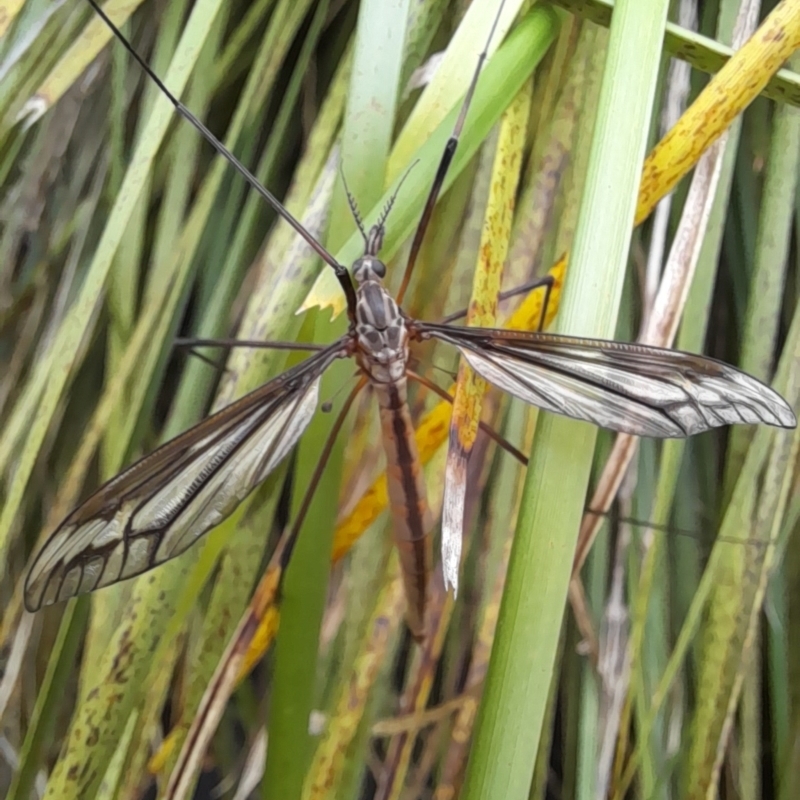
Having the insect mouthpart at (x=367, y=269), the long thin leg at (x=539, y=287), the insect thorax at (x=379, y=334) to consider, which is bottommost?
the insect thorax at (x=379, y=334)

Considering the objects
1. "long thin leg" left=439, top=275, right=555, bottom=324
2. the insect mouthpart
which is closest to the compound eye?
the insect mouthpart

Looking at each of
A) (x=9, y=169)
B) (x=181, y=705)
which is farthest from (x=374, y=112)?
(x=181, y=705)

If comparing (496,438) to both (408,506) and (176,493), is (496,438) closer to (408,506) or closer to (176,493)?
(408,506)

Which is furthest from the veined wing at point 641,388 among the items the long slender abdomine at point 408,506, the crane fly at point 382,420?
→ the long slender abdomine at point 408,506

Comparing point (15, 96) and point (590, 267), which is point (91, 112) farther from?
point (590, 267)

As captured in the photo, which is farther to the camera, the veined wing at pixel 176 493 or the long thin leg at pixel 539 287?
the long thin leg at pixel 539 287

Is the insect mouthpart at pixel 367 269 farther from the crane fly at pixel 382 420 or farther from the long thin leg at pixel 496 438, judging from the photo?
the long thin leg at pixel 496 438

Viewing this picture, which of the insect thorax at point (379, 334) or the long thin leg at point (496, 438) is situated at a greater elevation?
the insect thorax at point (379, 334)

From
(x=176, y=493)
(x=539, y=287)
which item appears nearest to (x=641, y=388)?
(x=539, y=287)
